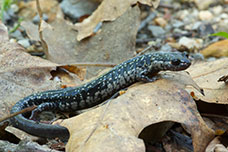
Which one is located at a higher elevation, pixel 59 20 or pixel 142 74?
pixel 59 20

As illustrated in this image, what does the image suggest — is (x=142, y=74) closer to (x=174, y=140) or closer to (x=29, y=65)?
(x=174, y=140)

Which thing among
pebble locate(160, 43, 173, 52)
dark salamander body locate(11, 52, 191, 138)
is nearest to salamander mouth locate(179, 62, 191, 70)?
dark salamander body locate(11, 52, 191, 138)

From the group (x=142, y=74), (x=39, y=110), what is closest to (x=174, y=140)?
(x=142, y=74)

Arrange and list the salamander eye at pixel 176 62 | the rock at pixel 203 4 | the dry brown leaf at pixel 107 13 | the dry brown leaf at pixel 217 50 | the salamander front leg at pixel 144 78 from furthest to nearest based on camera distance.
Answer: the rock at pixel 203 4 → the dry brown leaf at pixel 217 50 → the dry brown leaf at pixel 107 13 → the salamander eye at pixel 176 62 → the salamander front leg at pixel 144 78

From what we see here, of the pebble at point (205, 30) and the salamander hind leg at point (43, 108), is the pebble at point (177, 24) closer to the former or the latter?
the pebble at point (205, 30)

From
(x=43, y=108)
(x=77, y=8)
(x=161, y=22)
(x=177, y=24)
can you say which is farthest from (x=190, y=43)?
(x=43, y=108)

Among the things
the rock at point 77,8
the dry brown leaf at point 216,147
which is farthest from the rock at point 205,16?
the dry brown leaf at point 216,147

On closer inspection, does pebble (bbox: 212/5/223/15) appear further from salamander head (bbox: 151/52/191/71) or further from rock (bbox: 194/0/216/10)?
salamander head (bbox: 151/52/191/71)
